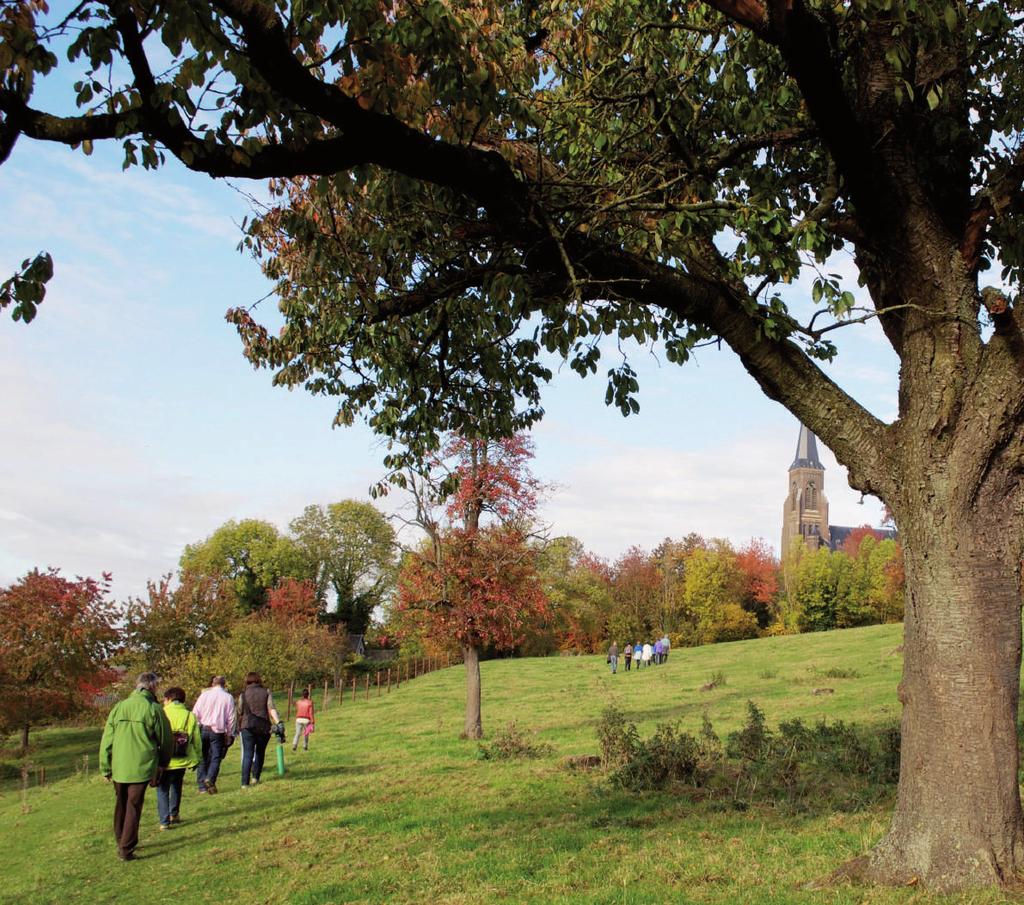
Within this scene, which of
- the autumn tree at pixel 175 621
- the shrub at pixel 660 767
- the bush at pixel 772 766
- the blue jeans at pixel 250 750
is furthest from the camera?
the autumn tree at pixel 175 621

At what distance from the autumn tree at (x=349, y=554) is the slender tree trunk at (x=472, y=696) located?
60.8 meters

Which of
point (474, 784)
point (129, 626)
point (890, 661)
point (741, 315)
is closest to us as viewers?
point (741, 315)

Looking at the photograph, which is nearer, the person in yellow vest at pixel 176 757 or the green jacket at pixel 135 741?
the green jacket at pixel 135 741

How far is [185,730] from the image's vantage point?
11805mm

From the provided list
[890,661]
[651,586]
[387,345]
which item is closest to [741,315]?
[387,345]

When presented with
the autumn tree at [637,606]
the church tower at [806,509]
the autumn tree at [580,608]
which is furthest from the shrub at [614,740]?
the church tower at [806,509]

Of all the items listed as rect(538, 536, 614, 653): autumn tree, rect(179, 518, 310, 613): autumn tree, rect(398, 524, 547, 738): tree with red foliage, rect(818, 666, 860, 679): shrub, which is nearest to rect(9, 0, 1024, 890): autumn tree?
rect(398, 524, 547, 738): tree with red foliage

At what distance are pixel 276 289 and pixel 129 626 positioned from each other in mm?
32103

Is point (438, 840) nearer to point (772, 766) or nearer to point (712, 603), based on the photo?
point (772, 766)

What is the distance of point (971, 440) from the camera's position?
6590 mm

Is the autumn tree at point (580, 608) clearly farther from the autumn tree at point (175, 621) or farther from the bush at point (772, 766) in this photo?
the bush at point (772, 766)

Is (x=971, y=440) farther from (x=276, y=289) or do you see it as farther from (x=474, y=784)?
(x=474, y=784)

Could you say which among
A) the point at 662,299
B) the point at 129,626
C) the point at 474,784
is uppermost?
the point at 662,299

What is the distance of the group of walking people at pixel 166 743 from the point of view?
1005cm
